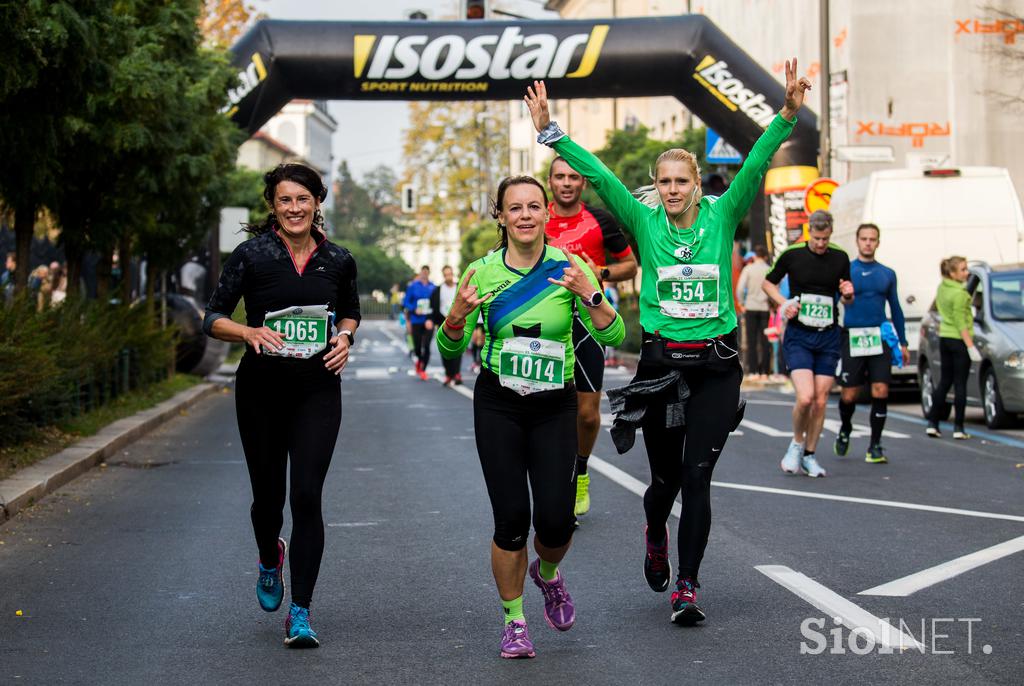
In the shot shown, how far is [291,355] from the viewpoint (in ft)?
21.4

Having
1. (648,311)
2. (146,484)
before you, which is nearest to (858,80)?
(146,484)

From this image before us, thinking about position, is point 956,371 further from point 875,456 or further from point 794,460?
point 794,460

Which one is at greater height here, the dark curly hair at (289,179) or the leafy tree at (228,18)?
the leafy tree at (228,18)

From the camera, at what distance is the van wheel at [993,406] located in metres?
17.1

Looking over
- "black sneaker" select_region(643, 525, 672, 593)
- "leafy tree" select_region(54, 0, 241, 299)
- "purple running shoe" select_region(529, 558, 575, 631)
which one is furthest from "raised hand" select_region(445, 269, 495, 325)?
"leafy tree" select_region(54, 0, 241, 299)

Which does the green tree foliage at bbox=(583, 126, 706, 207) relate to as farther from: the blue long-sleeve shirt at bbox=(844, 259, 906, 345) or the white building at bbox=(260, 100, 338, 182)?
the white building at bbox=(260, 100, 338, 182)

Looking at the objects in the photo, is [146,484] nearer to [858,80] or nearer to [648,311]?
[648,311]

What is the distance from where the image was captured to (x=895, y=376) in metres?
22.4

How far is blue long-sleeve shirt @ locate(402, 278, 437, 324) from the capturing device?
28984 mm

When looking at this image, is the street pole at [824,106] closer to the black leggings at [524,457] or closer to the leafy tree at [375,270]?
the black leggings at [524,457]

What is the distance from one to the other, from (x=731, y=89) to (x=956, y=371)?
30.2ft

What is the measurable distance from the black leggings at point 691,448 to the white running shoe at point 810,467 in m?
5.56

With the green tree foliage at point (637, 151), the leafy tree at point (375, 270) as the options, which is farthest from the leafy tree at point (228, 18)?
the leafy tree at point (375, 270)

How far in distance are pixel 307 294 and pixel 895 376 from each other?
55.2 ft
